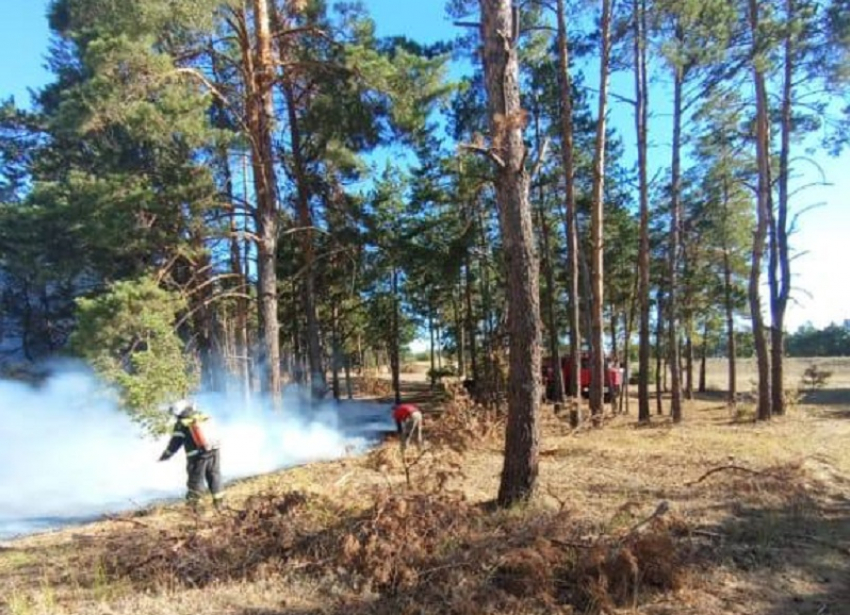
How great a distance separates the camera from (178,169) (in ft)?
49.4

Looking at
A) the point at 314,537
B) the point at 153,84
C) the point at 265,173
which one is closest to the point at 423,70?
the point at 265,173

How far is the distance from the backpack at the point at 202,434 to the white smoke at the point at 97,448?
2321mm

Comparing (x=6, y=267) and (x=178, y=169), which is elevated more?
(x=178, y=169)

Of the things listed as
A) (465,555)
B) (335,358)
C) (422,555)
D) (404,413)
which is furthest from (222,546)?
(335,358)

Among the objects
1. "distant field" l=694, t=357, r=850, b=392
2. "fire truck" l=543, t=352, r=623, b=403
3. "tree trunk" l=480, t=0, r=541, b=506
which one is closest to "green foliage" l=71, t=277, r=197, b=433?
"tree trunk" l=480, t=0, r=541, b=506

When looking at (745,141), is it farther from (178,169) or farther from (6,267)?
(6,267)

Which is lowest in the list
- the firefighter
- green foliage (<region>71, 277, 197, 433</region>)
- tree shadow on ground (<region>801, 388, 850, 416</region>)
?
tree shadow on ground (<region>801, 388, 850, 416</region>)

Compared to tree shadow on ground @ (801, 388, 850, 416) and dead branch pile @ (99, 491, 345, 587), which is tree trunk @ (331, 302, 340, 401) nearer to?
tree shadow on ground @ (801, 388, 850, 416)

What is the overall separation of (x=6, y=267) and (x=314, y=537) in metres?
21.0

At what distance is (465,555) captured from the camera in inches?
213

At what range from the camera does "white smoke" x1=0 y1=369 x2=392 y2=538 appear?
37.2 feet

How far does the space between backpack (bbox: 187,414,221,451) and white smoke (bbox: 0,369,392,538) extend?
2321 millimetres

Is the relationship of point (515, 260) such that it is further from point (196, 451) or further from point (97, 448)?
point (97, 448)

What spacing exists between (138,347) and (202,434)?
5.38 m
